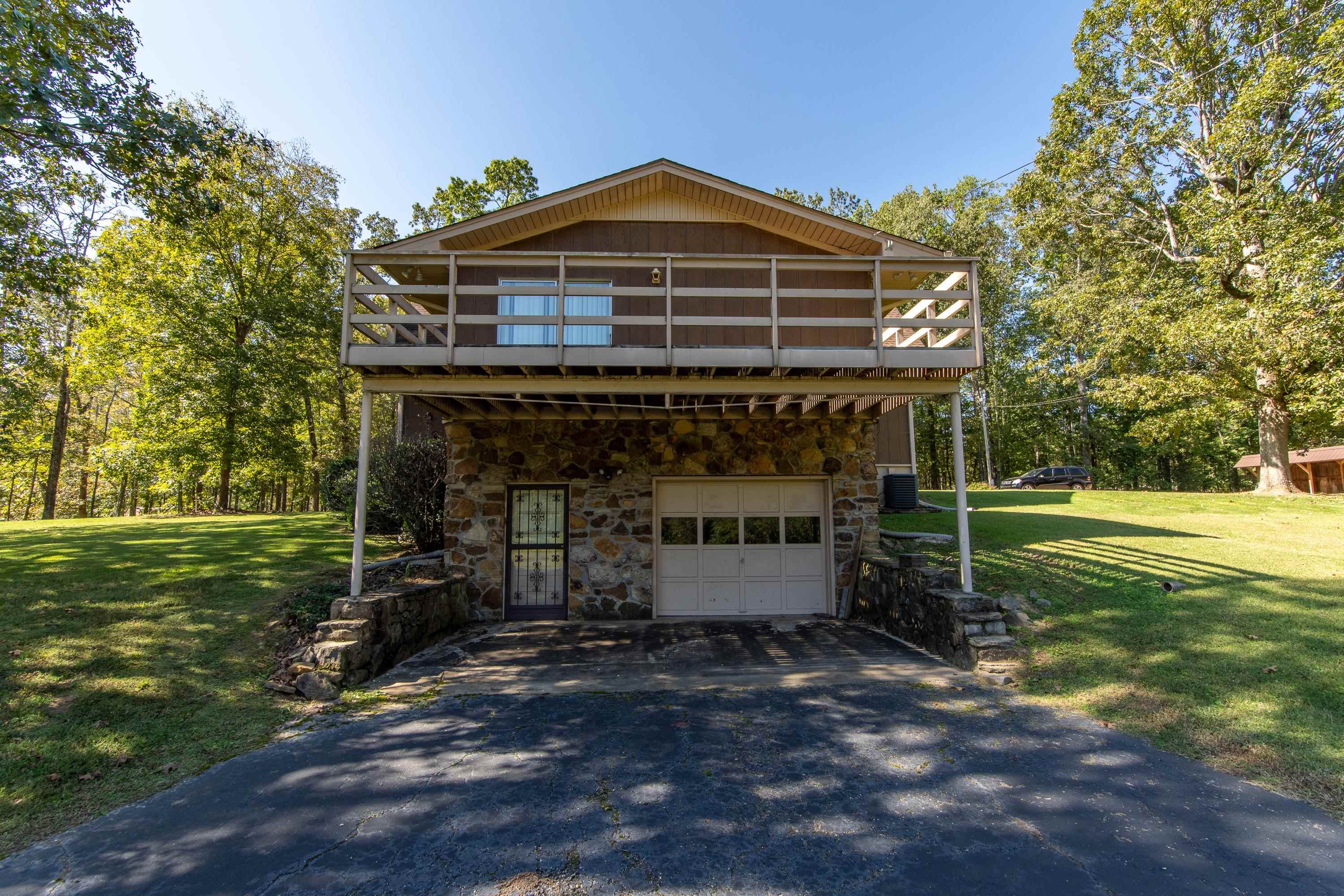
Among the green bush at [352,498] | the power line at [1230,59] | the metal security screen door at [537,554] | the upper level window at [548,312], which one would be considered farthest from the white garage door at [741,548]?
the power line at [1230,59]

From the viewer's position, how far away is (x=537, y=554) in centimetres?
850

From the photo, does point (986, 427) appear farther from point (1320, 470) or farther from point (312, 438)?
point (312, 438)

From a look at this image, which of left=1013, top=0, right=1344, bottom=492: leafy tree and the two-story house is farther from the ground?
left=1013, top=0, right=1344, bottom=492: leafy tree

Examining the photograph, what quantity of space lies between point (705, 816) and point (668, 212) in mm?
8002

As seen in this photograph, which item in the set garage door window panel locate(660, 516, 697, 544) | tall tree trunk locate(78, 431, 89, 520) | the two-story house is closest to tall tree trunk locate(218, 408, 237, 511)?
tall tree trunk locate(78, 431, 89, 520)

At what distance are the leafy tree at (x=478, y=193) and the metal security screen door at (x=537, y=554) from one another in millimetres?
15650

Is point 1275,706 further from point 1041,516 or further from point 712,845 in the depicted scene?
point 1041,516

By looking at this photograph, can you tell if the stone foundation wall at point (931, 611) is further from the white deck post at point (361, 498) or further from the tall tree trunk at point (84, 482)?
the tall tree trunk at point (84, 482)

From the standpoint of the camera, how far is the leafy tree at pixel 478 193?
67.7 ft

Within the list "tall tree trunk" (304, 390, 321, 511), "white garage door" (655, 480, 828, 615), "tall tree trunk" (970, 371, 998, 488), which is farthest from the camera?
"tall tree trunk" (970, 371, 998, 488)

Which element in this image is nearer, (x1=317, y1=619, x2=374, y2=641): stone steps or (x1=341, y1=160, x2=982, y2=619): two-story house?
(x1=317, y1=619, x2=374, y2=641): stone steps

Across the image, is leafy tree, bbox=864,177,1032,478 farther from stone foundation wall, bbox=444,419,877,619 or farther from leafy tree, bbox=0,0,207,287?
leafy tree, bbox=0,0,207,287

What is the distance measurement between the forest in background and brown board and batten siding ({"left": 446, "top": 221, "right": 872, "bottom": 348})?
4974 millimetres

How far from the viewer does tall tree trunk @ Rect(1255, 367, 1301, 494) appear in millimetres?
15609
